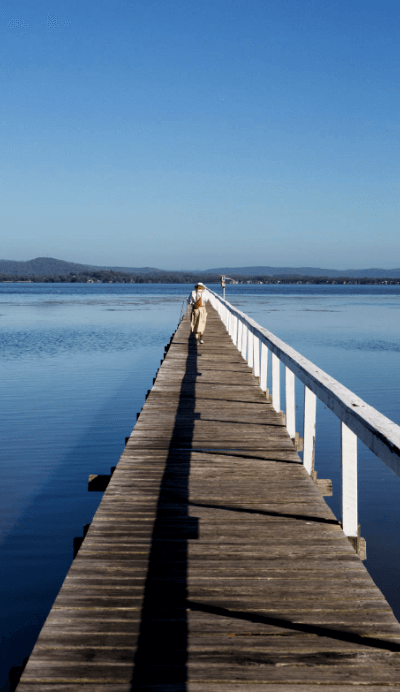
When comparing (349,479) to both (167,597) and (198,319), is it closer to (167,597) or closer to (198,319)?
(167,597)

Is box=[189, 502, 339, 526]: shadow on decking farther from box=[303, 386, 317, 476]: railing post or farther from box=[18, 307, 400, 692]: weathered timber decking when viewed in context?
box=[303, 386, 317, 476]: railing post

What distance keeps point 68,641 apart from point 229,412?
18.2 feet

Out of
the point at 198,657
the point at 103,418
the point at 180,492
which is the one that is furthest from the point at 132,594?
the point at 103,418

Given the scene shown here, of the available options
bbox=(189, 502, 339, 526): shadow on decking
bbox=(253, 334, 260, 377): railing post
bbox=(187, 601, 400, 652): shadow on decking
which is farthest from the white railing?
bbox=(253, 334, 260, 377): railing post

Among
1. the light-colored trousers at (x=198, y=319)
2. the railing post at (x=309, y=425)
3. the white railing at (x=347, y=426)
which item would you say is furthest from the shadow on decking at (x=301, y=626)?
the light-colored trousers at (x=198, y=319)

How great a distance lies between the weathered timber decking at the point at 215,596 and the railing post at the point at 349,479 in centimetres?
11

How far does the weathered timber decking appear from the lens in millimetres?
2580

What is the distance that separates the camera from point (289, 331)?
4212 centimetres

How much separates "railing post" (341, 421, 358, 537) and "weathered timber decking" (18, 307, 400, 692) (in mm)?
109

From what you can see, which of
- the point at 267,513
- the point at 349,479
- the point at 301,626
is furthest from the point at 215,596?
the point at 267,513

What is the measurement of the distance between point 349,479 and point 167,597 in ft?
4.81

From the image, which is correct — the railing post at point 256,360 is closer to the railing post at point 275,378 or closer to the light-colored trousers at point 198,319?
the railing post at point 275,378

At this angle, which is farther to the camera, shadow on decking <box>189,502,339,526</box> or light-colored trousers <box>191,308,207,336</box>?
light-colored trousers <box>191,308,207,336</box>

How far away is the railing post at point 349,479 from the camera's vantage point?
12.6 feet
